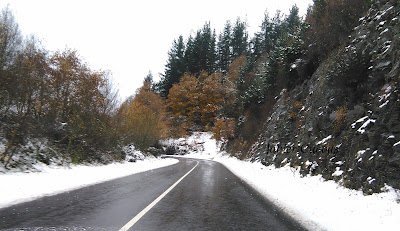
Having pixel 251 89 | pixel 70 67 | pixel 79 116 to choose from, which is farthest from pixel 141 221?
pixel 251 89

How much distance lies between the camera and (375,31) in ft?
35.2

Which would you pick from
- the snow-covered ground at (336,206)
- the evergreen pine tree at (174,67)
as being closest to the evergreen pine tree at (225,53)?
the evergreen pine tree at (174,67)

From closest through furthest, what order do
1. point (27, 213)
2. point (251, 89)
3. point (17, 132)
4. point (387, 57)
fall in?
point (27, 213)
point (387, 57)
point (17, 132)
point (251, 89)

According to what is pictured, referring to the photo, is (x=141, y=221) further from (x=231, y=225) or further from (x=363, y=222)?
(x=363, y=222)

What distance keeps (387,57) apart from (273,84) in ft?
60.9

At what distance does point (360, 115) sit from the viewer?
959cm

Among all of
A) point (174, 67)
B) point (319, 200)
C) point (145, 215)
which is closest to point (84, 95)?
point (145, 215)

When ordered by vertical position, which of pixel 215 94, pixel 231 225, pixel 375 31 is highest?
pixel 215 94

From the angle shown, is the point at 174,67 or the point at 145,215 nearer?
the point at 145,215

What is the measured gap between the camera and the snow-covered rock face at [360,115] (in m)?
7.39

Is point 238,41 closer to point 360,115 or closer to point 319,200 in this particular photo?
point 360,115

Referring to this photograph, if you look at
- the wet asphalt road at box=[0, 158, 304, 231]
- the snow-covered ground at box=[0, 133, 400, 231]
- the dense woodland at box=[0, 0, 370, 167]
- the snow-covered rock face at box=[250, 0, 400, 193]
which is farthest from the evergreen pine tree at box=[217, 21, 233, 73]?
the wet asphalt road at box=[0, 158, 304, 231]

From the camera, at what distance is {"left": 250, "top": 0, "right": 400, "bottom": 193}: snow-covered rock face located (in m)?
7.39

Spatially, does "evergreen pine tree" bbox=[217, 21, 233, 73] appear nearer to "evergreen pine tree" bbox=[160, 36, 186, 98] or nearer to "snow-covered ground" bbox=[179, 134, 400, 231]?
"evergreen pine tree" bbox=[160, 36, 186, 98]
